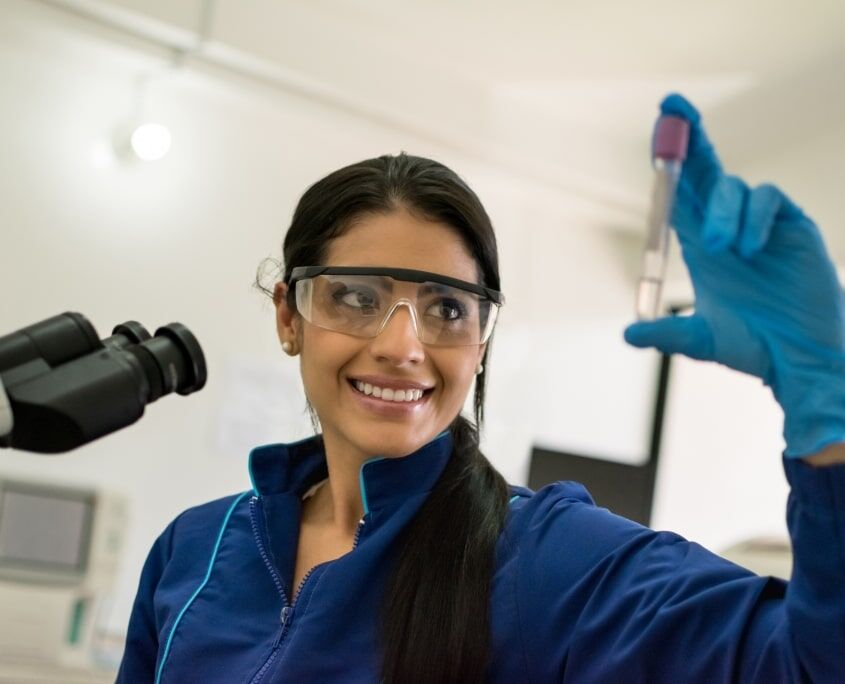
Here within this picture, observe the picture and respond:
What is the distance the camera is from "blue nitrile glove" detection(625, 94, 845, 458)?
0.72 metres

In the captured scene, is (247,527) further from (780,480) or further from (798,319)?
(780,480)

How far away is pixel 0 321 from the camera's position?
2916 mm

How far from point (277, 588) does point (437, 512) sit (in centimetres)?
26

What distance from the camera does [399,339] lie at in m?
1.23

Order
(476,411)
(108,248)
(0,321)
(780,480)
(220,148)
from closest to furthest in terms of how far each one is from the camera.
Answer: (476,411) → (0,321) → (108,248) → (220,148) → (780,480)

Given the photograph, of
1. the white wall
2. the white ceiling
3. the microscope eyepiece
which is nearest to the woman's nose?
the microscope eyepiece

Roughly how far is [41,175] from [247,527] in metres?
2.11

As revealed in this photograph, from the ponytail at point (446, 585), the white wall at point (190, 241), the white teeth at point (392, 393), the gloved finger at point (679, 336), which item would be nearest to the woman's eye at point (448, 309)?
the white teeth at point (392, 393)

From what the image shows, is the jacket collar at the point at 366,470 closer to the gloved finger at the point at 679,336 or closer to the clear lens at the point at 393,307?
the clear lens at the point at 393,307

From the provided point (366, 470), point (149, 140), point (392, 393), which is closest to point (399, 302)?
point (392, 393)

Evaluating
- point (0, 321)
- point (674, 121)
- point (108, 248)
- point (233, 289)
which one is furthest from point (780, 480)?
point (674, 121)

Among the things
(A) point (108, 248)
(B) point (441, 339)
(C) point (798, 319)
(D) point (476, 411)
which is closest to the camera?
(C) point (798, 319)

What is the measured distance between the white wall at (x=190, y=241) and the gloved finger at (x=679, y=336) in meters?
2.60

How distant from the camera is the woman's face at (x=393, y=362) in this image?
125cm
